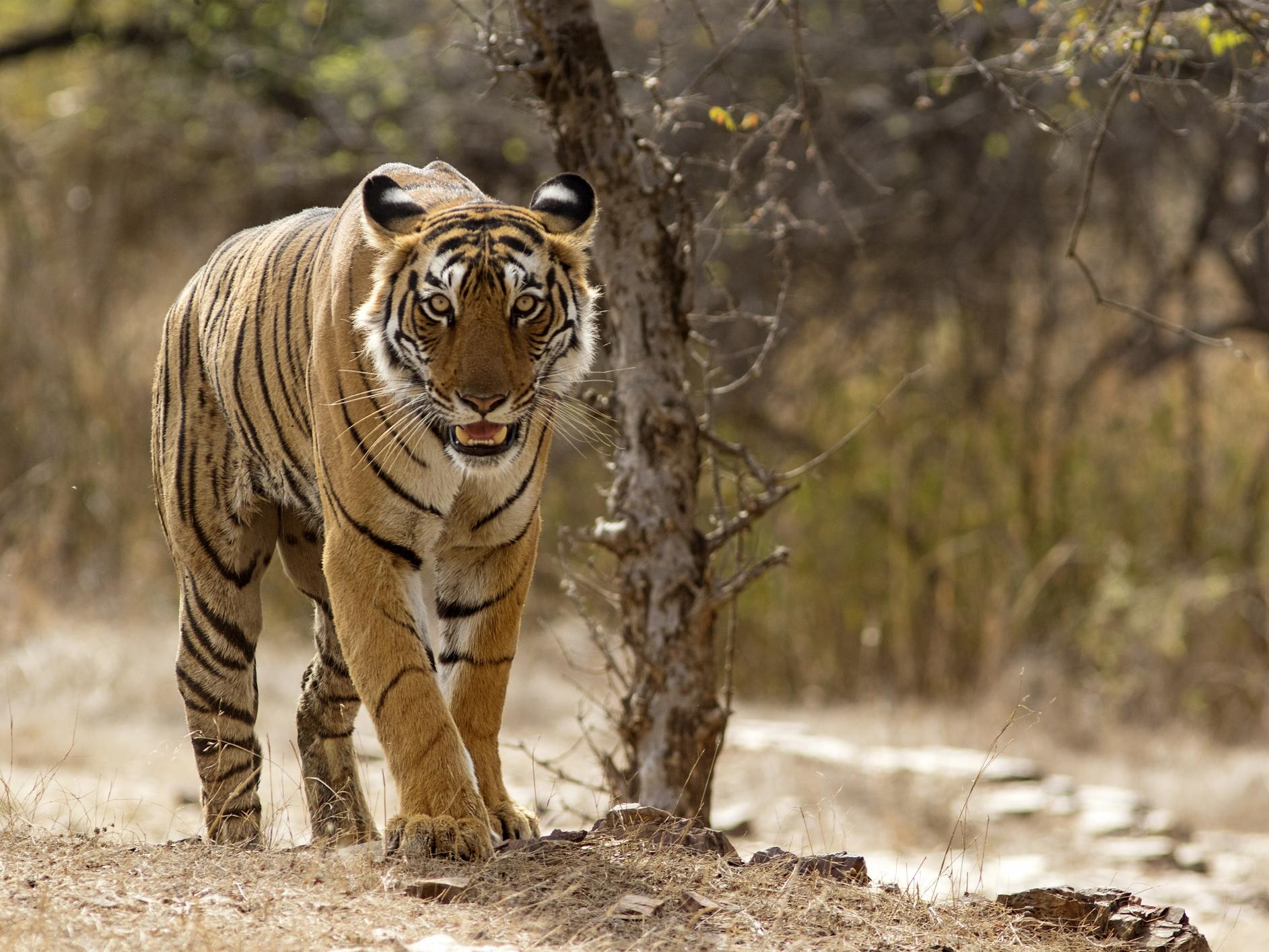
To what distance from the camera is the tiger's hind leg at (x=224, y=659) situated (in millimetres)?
4629

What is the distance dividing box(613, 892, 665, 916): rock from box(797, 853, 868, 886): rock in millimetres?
549

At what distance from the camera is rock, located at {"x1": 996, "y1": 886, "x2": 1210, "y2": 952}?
12.0 feet

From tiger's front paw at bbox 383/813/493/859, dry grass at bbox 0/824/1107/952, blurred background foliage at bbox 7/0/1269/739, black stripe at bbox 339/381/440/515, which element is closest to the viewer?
dry grass at bbox 0/824/1107/952

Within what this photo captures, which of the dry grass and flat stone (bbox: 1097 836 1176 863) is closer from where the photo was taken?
the dry grass

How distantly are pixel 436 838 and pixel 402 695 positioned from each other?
0.36 metres

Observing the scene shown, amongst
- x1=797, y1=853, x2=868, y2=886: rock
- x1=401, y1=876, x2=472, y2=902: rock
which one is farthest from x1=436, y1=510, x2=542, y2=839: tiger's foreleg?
x1=797, y1=853, x2=868, y2=886: rock

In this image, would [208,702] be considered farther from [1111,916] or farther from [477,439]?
[1111,916]

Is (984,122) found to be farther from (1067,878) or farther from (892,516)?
(1067,878)

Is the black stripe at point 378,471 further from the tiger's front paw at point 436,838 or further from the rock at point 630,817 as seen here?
the rock at point 630,817

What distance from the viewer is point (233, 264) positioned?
4848 mm

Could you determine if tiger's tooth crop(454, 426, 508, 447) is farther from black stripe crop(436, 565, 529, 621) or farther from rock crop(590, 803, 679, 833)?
rock crop(590, 803, 679, 833)

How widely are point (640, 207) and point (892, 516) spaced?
20.2 ft

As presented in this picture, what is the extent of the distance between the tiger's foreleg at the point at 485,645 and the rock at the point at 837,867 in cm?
73

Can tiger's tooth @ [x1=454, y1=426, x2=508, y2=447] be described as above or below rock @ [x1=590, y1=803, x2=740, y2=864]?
above
